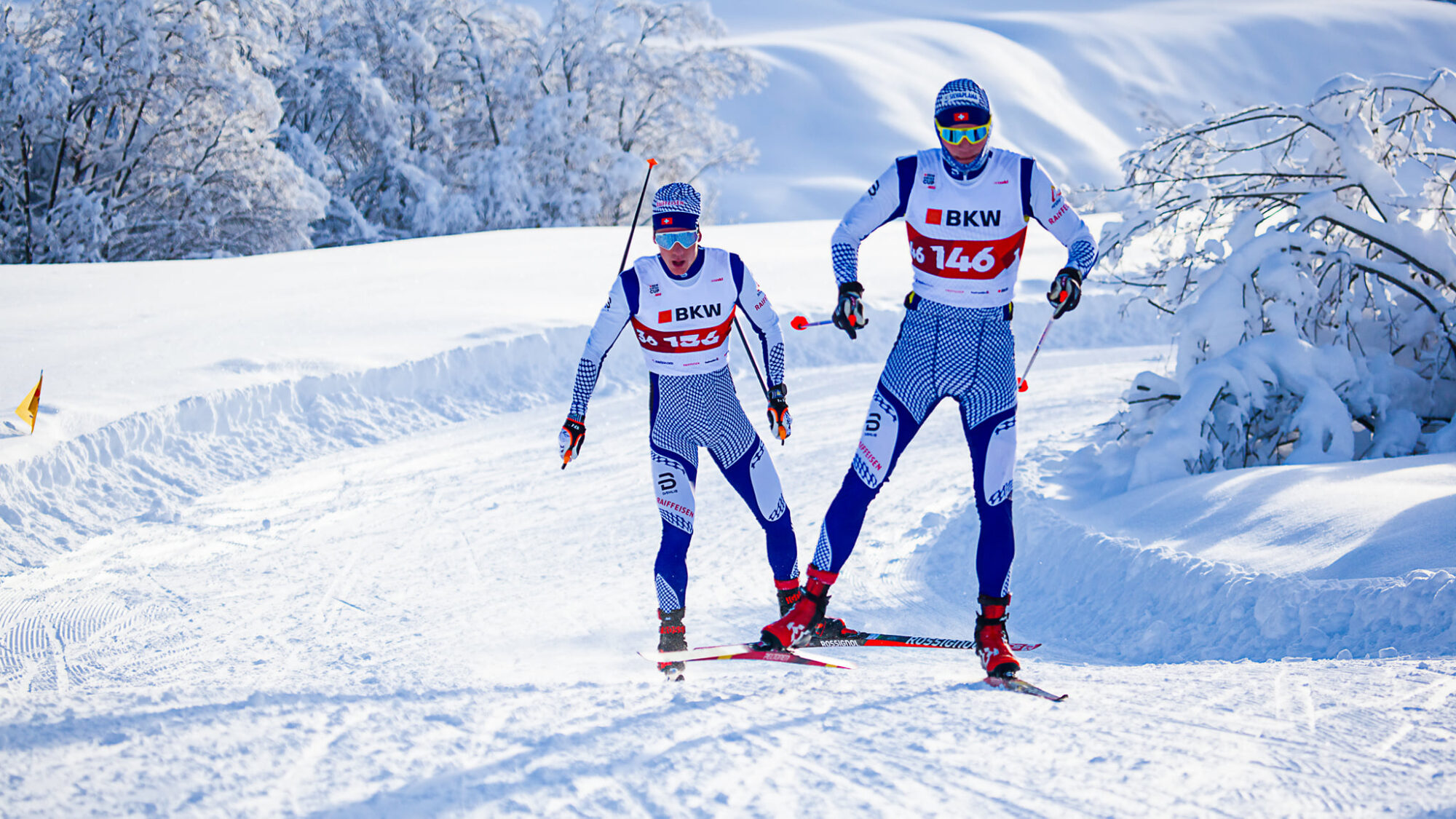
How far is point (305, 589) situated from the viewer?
6.07 metres

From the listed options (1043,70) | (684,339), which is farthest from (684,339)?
(1043,70)

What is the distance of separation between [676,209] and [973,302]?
1419 millimetres

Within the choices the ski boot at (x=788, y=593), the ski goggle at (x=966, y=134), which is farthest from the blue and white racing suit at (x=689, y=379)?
the ski goggle at (x=966, y=134)

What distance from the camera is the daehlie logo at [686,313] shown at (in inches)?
185

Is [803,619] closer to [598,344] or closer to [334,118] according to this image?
[598,344]

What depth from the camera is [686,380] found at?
4781 mm

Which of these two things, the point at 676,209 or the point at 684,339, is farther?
the point at 684,339

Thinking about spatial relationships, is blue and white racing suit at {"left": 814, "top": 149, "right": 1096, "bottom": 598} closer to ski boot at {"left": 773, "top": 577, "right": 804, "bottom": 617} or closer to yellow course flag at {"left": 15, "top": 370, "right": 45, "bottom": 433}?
ski boot at {"left": 773, "top": 577, "right": 804, "bottom": 617}

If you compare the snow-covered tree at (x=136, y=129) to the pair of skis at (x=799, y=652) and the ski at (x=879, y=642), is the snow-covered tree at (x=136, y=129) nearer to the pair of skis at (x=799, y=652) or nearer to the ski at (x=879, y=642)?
the pair of skis at (x=799, y=652)

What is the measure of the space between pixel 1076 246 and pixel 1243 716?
82.3 inches

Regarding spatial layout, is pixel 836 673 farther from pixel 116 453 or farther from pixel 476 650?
pixel 116 453

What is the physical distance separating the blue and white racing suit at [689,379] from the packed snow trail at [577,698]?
72cm

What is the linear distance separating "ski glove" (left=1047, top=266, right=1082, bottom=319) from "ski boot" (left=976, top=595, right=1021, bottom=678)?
132 centimetres

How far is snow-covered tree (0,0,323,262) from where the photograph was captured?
59.2 ft
